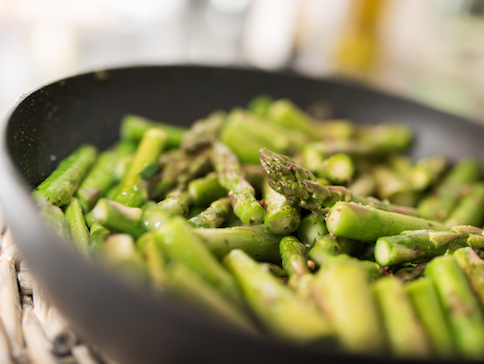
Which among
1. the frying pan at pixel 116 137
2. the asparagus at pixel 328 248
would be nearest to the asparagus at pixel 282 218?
the asparagus at pixel 328 248

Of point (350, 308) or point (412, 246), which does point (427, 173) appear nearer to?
point (412, 246)

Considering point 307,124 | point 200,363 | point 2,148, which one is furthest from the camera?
point 307,124

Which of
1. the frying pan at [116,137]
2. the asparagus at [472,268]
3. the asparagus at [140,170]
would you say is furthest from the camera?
the asparagus at [140,170]

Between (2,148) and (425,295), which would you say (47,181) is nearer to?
(2,148)

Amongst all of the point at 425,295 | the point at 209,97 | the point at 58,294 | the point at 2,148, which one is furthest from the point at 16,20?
the point at 425,295

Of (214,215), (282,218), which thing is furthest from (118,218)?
(282,218)

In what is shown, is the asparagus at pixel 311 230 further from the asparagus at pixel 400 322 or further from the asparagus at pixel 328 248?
the asparagus at pixel 400 322
